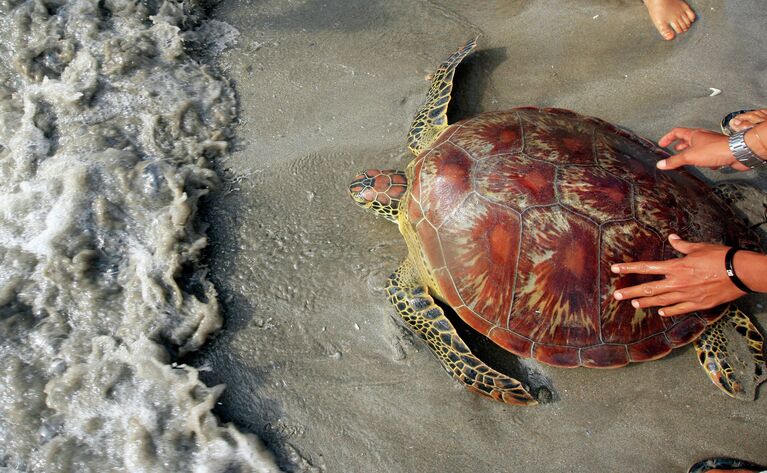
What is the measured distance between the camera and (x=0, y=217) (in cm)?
292

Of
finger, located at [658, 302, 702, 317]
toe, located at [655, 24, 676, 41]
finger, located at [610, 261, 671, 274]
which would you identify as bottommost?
finger, located at [658, 302, 702, 317]

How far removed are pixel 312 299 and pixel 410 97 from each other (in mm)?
1679

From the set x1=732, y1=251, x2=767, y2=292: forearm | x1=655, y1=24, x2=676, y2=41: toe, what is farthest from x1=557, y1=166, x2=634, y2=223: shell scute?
x1=655, y1=24, x2=676, y2=41: toe

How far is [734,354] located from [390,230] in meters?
2.01

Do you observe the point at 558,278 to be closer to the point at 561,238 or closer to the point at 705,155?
the point at 561,238

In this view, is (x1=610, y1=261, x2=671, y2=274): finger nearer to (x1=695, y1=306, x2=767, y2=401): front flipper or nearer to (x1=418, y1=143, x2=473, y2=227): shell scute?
(x1=695, y1=306, x2=767, y2=401): front flipper

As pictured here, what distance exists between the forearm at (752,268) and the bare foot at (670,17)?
2.15 meters

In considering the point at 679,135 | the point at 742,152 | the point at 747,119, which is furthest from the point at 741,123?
the point at 742,152

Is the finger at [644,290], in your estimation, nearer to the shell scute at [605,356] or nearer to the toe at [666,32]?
the shell scute at [605,356]

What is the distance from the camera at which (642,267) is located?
7.11 feet

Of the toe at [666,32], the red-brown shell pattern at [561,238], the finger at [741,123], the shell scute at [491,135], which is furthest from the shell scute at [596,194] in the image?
the toe at [666,32]

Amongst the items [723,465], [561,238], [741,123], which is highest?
[561,238]

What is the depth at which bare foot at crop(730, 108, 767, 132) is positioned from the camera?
2842 mm

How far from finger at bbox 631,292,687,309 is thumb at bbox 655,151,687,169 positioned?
2.29ft
